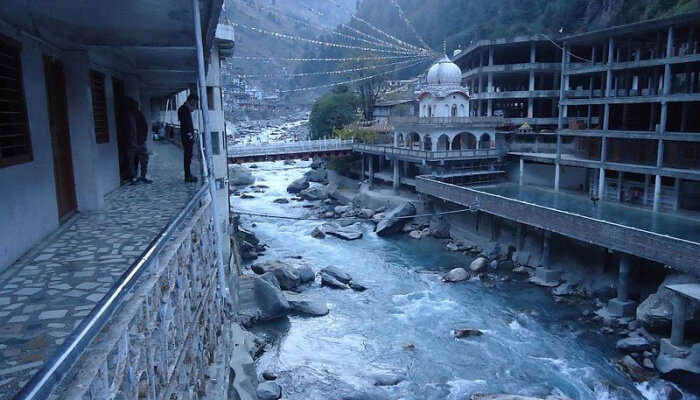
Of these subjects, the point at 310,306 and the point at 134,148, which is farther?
the point at 310,306


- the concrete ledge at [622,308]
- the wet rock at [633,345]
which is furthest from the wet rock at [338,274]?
the wet rock at [633,345]

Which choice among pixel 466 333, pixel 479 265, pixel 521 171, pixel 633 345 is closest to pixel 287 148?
pixel 521 171

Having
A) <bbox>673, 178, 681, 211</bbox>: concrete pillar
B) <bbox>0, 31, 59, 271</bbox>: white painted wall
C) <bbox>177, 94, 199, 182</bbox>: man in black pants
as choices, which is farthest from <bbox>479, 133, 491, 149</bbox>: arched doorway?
<bbox>0, 31, 59, 271</bbox>: white painted wall

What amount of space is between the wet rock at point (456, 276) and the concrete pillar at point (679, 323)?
921 cm

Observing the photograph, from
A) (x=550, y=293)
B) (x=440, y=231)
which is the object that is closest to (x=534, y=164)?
(x=440, y=231)

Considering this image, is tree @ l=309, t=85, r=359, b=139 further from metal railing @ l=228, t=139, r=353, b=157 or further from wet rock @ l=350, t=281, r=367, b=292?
wet rock @ l=350, t=281, r=367, b=292

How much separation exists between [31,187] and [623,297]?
771 inches

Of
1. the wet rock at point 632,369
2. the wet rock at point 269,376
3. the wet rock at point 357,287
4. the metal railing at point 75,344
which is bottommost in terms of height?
the wet rock at point 632,369

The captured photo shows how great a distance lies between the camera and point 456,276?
2377 cm

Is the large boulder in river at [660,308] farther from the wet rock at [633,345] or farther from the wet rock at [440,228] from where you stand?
the wet rock at [440,228]

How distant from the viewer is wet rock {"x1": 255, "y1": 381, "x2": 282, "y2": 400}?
14047mm

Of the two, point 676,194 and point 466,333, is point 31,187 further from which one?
point 676,194

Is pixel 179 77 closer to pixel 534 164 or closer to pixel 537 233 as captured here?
pixel 537 233

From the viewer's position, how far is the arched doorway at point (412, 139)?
4109 cm
